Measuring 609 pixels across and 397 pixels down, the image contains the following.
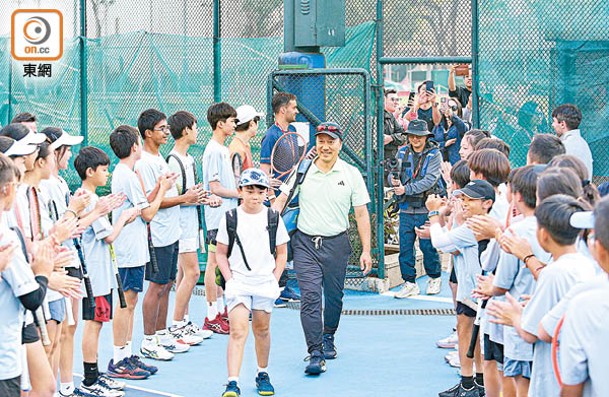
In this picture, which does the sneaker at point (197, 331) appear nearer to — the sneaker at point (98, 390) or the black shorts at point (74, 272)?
the sneaker at point (98, 390)

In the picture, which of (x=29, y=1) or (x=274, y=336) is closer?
(x=274, y=336)

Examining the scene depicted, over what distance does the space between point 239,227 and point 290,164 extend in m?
2.98

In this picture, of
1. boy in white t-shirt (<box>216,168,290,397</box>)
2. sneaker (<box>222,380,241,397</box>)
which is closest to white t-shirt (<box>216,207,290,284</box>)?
boy in white t-shirt (<box>216,168,290,397</box>)

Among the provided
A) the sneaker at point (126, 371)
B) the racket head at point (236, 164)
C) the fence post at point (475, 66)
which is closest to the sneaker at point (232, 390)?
the sneaker at point (126, 371)

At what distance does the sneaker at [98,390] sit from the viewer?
7.95 m

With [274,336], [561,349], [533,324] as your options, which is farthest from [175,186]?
[561,349]

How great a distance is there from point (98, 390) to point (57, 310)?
49.8 inches

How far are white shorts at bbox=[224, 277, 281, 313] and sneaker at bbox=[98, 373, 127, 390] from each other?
1064 mm

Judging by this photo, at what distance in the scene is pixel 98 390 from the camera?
797 centimetres

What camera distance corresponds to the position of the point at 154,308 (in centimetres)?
902

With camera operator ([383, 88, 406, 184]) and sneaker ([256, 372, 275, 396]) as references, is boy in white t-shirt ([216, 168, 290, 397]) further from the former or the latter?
camera operator ([383, 88, 406, 184])

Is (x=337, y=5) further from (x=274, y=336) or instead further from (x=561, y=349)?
(x=561, y=349)

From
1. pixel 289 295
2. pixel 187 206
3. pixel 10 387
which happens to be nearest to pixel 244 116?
pixel 187 206

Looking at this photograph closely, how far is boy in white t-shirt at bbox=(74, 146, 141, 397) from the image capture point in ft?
25.3
